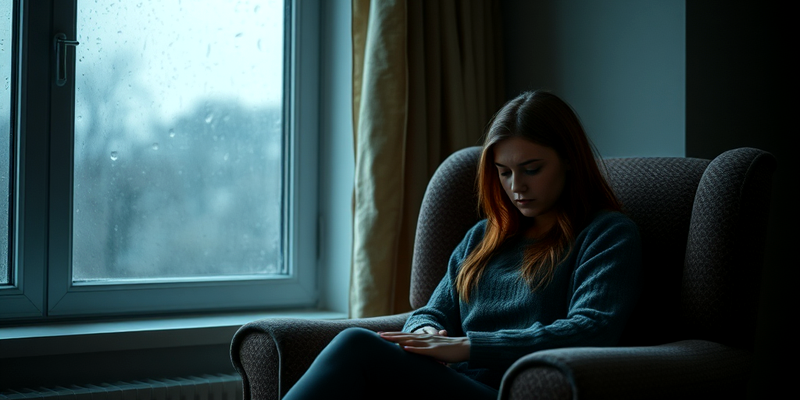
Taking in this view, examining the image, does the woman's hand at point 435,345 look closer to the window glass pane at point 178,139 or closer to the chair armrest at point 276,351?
the chair armrest at point 276,351

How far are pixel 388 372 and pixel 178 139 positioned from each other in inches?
50.5

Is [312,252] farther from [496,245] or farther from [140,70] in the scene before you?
[496,245]

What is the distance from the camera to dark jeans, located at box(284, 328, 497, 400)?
1.28 metres

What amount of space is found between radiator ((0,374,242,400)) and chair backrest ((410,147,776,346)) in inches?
24.8

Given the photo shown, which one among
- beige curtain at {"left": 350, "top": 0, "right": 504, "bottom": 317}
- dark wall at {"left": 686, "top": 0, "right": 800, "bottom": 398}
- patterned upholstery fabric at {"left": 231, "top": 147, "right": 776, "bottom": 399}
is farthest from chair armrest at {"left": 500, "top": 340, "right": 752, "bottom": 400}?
beige curtain at {"left": 350, "top": 0, "right": 504, "bottom": 317}

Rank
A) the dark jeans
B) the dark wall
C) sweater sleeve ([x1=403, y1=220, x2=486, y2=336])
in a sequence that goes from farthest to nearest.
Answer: the dark wall, sweater sleeve ([x1=403, y1=220, x2=486, y2=336]), the dark jeans

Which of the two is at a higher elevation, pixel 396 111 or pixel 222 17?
pixel 222 17

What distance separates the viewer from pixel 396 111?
84.7 inches

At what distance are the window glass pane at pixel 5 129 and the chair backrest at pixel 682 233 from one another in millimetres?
1127

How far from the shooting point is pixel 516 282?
1.49 meters

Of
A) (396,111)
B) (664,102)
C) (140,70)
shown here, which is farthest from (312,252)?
(664,102)

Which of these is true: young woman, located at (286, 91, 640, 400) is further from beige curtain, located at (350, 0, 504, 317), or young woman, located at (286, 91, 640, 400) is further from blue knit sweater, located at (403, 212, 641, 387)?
beige curtain, located at (350, 0, 504, 317)

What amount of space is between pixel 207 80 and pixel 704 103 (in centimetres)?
144

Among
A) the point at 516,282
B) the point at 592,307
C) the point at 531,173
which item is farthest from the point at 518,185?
the point at 592,307
